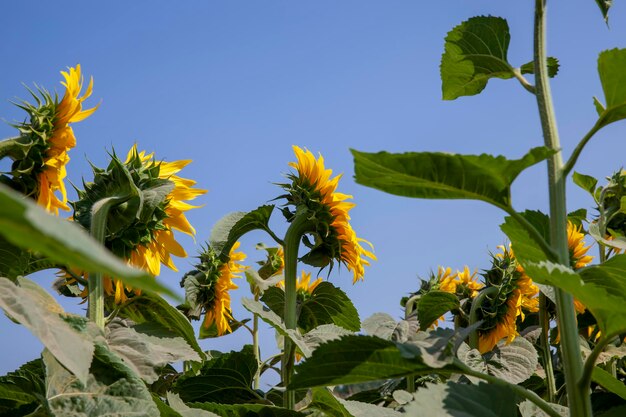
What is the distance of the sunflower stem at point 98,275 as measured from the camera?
1545 mm

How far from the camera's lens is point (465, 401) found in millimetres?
1035

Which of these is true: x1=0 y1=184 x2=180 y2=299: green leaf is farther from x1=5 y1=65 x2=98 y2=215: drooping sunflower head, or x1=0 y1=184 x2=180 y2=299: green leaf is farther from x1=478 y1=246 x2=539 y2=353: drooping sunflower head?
x1=478 y1=246 x2=539 y2=353: drooping sunflower head

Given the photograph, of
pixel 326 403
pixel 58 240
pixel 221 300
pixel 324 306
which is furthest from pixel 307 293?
pixel 58 240

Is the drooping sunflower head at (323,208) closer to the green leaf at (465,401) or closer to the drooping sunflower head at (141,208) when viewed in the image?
the drooping sunflower head at (141,208)

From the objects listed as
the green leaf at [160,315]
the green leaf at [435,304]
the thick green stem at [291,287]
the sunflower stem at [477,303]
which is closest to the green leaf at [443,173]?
the green leaf at [160,315]

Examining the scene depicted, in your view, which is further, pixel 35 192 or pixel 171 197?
pixel 171 197

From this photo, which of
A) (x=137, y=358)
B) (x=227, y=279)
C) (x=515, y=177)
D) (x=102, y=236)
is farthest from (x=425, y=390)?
(x=227, y=279)

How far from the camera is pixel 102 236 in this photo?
5.34 feet

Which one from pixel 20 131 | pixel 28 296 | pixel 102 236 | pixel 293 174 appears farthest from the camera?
pixel 293 174

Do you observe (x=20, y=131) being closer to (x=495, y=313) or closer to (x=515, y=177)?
(x=515, y=177)

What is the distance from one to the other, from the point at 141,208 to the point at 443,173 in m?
0.90

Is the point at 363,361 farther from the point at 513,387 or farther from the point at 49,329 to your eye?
the point at 49,329

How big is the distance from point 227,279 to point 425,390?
1.91m

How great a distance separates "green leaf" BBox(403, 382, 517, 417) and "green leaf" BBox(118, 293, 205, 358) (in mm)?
753
